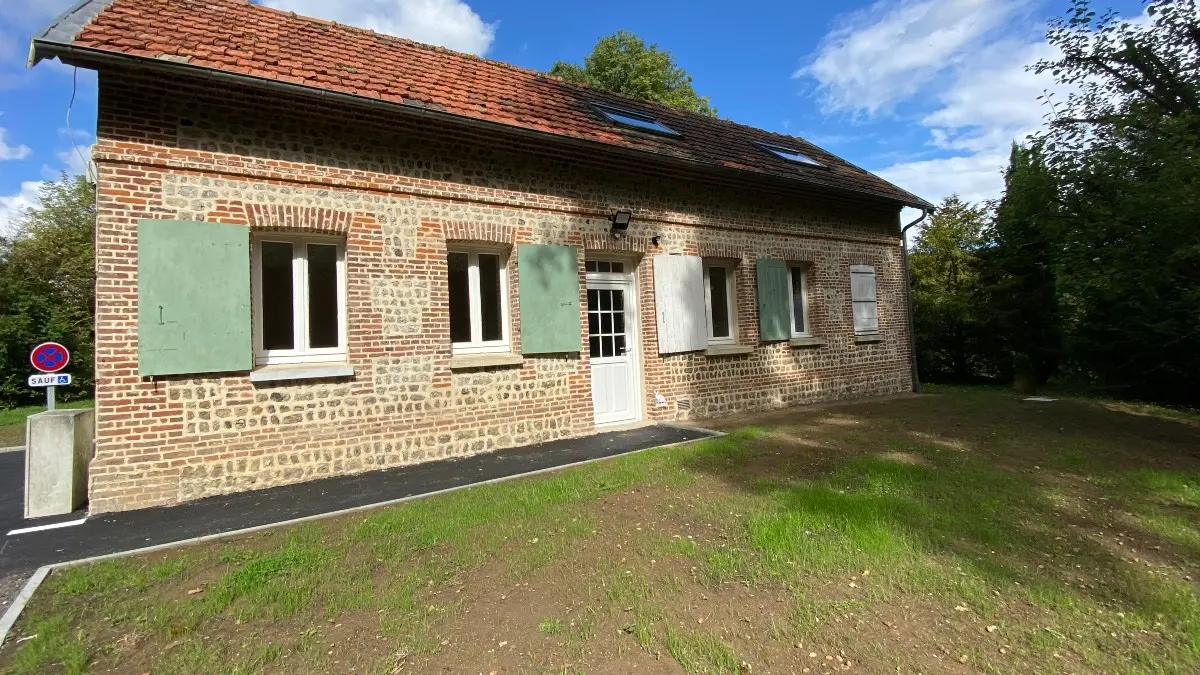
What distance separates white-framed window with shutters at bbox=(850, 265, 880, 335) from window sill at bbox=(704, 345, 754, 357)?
3081 mm

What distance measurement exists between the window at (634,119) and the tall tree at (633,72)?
14981 millimetres

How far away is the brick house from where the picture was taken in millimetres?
5105

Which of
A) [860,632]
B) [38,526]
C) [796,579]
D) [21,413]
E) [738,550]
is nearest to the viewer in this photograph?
[860,632]

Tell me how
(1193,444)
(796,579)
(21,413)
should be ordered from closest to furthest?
(796,579)
(1193,444)
(21,413)

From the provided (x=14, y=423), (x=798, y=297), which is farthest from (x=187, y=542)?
(x=14, y=423)

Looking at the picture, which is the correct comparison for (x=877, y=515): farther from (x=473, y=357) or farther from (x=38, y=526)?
(x=38, y=526)

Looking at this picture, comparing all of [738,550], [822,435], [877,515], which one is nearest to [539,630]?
[738,550]

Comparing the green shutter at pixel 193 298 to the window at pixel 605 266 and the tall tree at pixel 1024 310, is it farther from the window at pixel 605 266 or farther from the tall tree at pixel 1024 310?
the tall tree at pixel 1024 310

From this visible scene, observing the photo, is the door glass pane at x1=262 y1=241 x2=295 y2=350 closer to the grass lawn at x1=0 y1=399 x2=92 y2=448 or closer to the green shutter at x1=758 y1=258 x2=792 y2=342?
the green shutter at x1=758 y1=258 x2=792 y2=342

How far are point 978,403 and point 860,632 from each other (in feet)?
30.4

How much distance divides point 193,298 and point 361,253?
1.60m

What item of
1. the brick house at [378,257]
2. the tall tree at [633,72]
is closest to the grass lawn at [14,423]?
the brick house at [378,257]

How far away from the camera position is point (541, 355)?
720 cm

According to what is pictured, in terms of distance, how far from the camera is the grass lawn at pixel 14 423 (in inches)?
403
